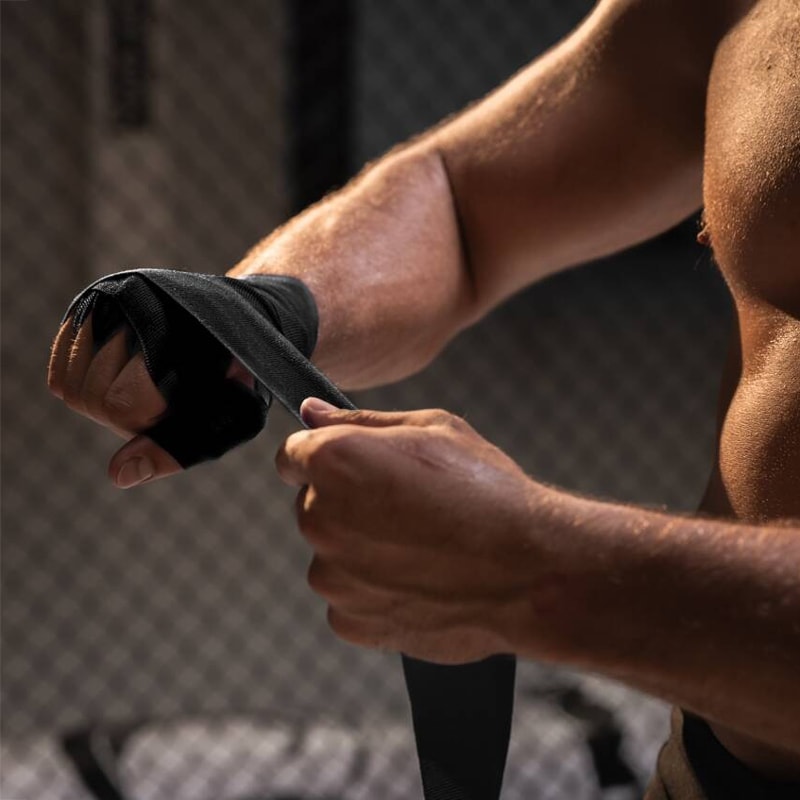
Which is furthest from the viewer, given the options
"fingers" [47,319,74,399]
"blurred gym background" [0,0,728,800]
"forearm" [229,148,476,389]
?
"blurred gym background" [0,0,728,800]

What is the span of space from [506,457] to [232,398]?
15 centimetres

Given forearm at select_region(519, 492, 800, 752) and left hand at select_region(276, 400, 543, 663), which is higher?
left hand at select_region(276, 400, 543, 663)

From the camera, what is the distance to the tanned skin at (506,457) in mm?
445

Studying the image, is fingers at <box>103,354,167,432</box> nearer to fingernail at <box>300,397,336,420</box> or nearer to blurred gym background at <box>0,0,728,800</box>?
fingernail at <box>300,397,336,420</box>

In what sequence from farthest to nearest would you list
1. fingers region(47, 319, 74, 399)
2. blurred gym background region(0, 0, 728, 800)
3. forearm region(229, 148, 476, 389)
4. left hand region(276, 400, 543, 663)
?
blurred gym background region(0, 0, 728, 800)
forearm region(229, 148, 476, 389)
fingers region(47, 319, 74, 399)
left hand region(276, 400, 543, 663)

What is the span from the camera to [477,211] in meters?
0.81

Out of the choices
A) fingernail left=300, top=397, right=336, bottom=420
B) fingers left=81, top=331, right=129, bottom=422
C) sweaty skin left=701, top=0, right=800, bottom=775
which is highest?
fingers left=81, top=331, right=129, bottom=422

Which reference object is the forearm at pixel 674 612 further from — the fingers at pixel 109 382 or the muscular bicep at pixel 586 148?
the muscular bicep at pixel 586 148

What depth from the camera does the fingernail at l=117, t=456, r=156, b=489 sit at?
542 mm

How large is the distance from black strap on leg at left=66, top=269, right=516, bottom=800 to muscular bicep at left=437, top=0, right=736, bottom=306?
0.29 m

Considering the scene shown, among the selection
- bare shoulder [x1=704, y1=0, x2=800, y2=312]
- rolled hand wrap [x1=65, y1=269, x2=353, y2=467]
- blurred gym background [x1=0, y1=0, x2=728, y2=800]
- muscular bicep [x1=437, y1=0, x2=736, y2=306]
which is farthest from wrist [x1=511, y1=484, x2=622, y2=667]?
blurred gym background [x1=0, y1=0, x2=728, y2=800]

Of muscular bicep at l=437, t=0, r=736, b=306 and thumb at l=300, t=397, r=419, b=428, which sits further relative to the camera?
muscular bicep at l=437, t=0, r=736, b=306

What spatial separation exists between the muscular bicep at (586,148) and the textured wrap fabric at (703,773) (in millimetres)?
310

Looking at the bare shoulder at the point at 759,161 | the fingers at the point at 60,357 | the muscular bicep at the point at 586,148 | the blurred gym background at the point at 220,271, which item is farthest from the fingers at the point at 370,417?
the blurred gym background at the point at 220,271
